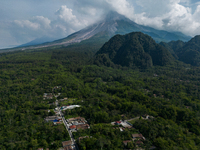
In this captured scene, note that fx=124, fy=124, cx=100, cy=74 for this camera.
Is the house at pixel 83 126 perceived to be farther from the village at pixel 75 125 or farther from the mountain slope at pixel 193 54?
the mountain slope at pixel 193 54

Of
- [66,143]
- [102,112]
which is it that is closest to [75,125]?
[66,143]

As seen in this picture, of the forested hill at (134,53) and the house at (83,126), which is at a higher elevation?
the forested hill at (134,53)

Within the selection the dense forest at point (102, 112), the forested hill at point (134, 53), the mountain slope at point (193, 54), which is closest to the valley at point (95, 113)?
the dense forest at point (102, 112)

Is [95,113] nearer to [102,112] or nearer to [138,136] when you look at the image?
[102,112]

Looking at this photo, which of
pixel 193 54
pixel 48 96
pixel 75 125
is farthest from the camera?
pixel 193 54

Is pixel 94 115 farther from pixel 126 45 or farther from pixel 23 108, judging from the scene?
pixel 126 45

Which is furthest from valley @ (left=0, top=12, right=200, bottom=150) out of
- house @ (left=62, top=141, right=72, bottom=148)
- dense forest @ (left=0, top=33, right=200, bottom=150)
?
house @ (left=62, top=141, right=72, bottom=148)

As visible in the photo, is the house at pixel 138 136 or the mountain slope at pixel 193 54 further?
the mountain slope at pixel 193 54

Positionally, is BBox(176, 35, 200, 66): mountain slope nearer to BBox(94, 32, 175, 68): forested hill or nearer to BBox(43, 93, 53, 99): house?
BBox(94, 32, 175, 68): forested hill
